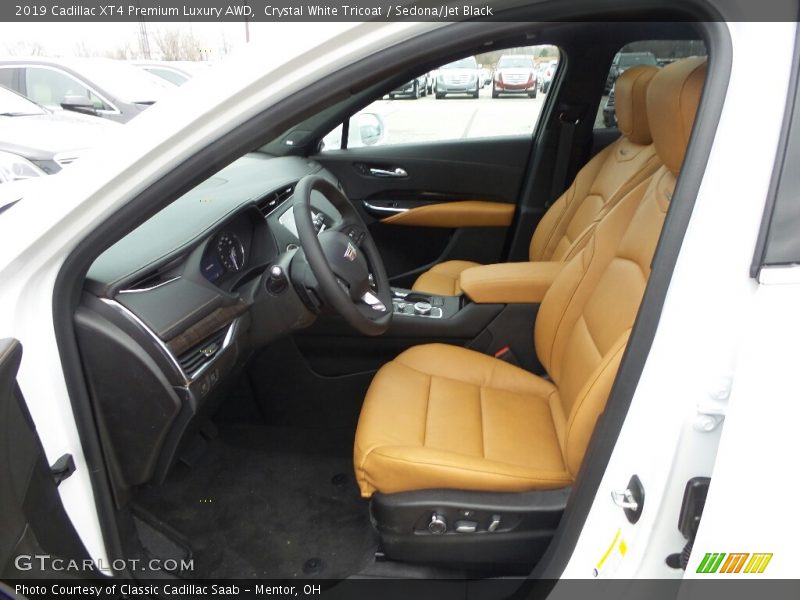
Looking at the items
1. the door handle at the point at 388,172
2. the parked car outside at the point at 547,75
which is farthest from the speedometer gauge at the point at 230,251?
the parked car outside at the point at 547,75

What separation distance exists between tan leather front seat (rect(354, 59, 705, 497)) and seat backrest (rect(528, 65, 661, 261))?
294mm

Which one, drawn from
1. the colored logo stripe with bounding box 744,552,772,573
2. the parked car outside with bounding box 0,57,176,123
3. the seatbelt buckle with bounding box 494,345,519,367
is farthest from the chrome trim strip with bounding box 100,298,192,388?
the parked car outside with bounding box 0,57,176,123

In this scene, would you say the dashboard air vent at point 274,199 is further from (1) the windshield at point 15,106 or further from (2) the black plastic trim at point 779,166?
(1) the windshield at point 15,106

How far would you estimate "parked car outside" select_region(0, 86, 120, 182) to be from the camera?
3414 mm

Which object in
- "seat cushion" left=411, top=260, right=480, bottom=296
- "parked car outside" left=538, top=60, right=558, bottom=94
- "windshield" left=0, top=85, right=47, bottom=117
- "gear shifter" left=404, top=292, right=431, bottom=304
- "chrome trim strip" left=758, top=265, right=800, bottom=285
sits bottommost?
"seat cushion" left=411, top=260, right=480, bottom=296

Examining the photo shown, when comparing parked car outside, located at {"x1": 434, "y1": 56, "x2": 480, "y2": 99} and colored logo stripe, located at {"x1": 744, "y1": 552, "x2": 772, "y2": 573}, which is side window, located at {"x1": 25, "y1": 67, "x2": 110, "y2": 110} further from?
colored logo stripe, located at {"x1": 744, "y1": 552, "x2": 772, "y2": 573}

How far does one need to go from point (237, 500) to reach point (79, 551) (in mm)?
689

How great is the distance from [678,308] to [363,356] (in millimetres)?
1345

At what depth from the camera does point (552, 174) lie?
271 centimetres

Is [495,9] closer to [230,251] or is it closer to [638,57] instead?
[230,251]

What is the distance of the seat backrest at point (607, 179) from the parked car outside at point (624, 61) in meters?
0.32

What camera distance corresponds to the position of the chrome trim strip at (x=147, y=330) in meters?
1.03

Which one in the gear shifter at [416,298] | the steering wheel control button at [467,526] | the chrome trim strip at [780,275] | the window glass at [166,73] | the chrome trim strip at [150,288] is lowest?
the steering wheel control button at [467,526]

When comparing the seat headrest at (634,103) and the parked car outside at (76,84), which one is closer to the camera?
the seat headrest at (634,103)
